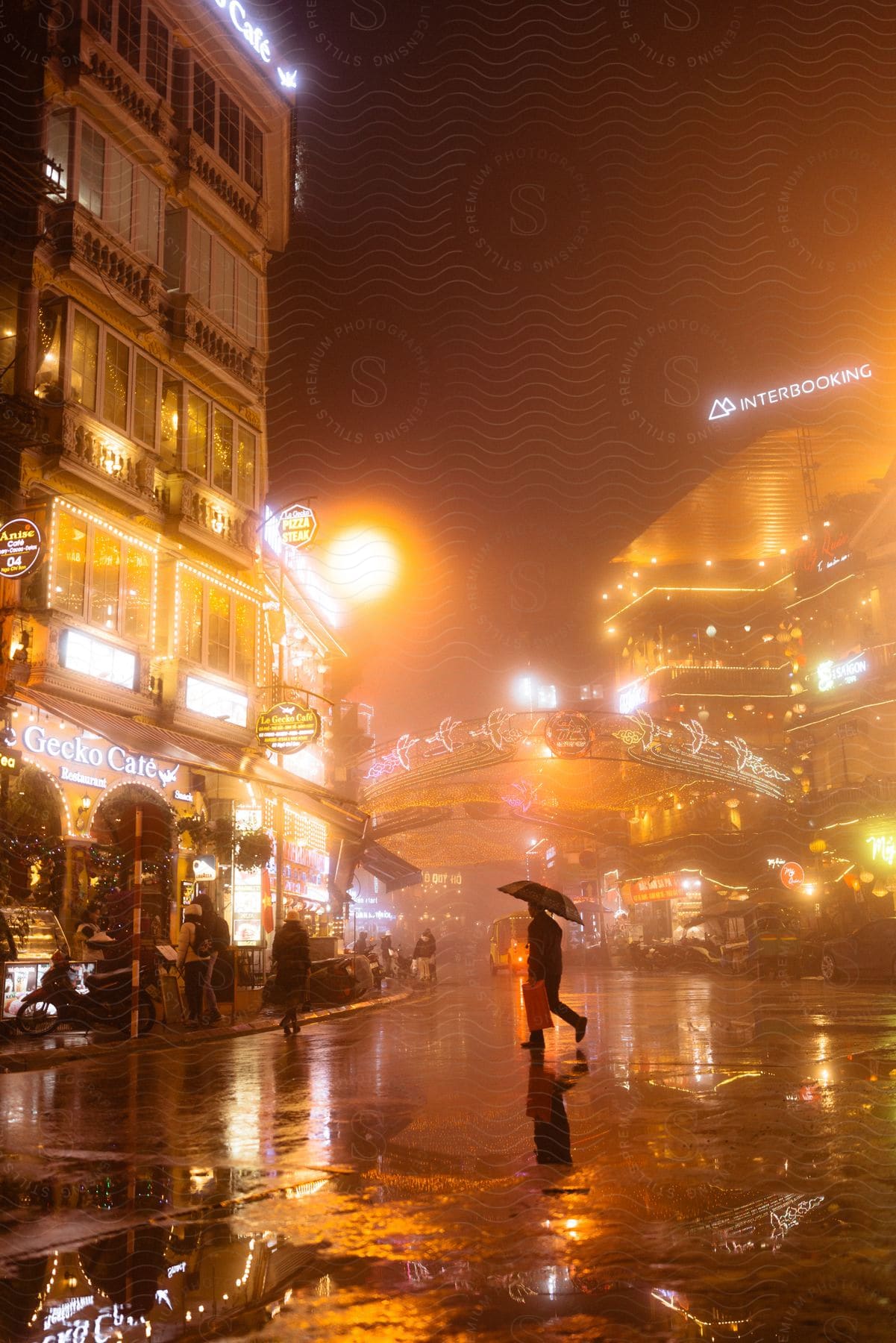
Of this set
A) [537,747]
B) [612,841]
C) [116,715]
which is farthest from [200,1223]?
[612,841]

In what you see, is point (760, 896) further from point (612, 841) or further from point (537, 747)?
point (612, 841)

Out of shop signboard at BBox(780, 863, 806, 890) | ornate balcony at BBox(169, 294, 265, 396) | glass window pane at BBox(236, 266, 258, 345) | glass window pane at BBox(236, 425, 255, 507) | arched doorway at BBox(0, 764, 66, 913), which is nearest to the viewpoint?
arched doorway at BBox(0, 764, 66, 913)

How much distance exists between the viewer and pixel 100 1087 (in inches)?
424

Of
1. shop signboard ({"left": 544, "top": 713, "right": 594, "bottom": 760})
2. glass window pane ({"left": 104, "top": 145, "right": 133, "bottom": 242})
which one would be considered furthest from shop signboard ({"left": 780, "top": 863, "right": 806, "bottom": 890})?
glass window pane ({"left": 104, "top": 145, "right": 133, "bottom": 242})

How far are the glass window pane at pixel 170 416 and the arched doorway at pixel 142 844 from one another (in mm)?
7582

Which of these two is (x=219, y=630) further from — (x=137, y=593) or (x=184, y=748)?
(x=184, y=748)

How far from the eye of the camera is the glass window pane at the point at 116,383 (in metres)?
23.5

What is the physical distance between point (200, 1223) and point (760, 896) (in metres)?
44.0

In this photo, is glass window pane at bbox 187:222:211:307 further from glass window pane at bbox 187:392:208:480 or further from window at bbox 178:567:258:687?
window at bbox 178:567:258:687

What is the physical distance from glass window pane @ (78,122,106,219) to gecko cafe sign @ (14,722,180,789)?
10654 millimetres

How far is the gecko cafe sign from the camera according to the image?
2050 cm

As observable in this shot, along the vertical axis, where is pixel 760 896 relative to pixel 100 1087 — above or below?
above

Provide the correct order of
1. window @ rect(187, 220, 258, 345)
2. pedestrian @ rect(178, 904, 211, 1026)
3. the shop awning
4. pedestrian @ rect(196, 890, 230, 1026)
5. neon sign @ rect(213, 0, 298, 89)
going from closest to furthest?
pedestrian @ rect(178, 904, 211, 1026) → pedestrian @ rect(196, 890, 230, 1026) → window @ rect(187, 220, 258, 345) → neon sign @ rect(213, 0, 298, 89) → the shop awning

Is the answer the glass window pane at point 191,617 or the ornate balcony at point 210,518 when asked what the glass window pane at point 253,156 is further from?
the glass window pane at point 191,617
